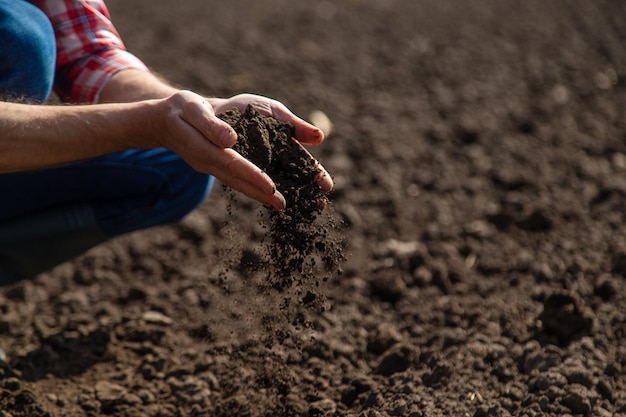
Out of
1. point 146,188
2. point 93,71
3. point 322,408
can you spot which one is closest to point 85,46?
point 93,71

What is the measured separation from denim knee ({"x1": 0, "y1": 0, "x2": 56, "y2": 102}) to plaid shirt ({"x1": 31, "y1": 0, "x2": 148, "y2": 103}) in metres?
0.09

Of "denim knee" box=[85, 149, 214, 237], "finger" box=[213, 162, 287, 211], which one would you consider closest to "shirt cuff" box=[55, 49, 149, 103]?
"denim knee" box=[85, 149, 214, 237]

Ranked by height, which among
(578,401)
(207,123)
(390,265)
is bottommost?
(390,265)

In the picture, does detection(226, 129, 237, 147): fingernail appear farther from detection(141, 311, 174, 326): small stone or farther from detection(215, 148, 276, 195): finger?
detection(141, 311, 174, 326): small stone

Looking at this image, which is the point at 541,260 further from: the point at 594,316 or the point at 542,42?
the point at 542,42

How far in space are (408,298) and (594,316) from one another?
64 cm

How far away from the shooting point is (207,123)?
1688 millimetres

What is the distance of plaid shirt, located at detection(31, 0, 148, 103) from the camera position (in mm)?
2191

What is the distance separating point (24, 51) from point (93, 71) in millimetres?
217

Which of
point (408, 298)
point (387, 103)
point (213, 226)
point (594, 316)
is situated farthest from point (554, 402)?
point (387, 103)

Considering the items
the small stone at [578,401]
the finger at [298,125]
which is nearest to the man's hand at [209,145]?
the finger at [298,125]

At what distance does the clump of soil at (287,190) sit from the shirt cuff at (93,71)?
0.52 meters

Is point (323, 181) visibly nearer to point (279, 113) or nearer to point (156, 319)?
point (279, 113)

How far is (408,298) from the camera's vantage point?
2.69m
